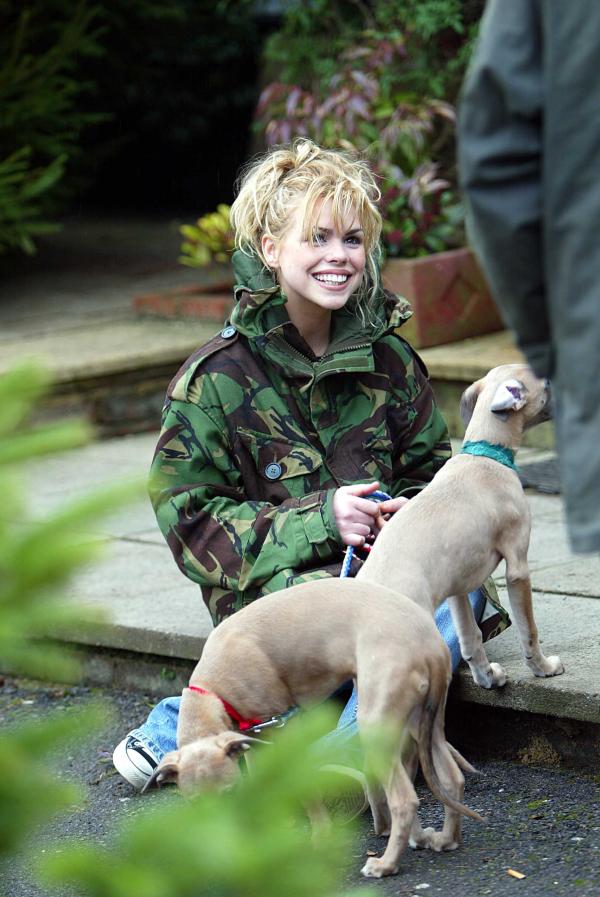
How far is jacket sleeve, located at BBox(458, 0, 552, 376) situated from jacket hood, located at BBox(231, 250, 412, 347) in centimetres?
165

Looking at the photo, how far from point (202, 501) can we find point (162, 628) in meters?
0.87

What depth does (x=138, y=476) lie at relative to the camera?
1337 millimetres

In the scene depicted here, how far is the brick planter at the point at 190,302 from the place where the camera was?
317 inches

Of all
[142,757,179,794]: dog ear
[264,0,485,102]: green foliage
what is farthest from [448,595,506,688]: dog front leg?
[264,0,485,102]: green foliage

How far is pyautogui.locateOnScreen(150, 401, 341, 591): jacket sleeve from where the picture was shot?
3570 mm

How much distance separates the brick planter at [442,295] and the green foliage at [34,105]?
2.62 metres

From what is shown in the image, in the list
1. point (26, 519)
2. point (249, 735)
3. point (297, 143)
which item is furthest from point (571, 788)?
point (26, 519)

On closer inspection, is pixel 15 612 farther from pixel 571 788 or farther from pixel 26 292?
pixel 26 292

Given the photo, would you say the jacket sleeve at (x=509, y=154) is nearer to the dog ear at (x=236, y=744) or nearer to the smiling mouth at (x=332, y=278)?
the dog ear at (x=236, y=744)

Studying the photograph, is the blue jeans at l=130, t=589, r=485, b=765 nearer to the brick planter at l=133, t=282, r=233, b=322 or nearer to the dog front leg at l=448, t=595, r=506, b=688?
the dog front leg at l=448, t=595, r=506, b=688

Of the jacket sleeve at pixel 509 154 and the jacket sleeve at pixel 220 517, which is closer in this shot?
the jacket sleeve at pixel 509 154

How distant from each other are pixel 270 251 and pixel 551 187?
74.2 inches

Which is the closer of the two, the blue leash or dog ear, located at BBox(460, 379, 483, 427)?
the blue leash

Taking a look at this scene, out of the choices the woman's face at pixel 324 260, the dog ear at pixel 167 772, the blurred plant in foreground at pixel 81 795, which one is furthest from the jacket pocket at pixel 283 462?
the blurred plant in foreground at pixel 81 795
